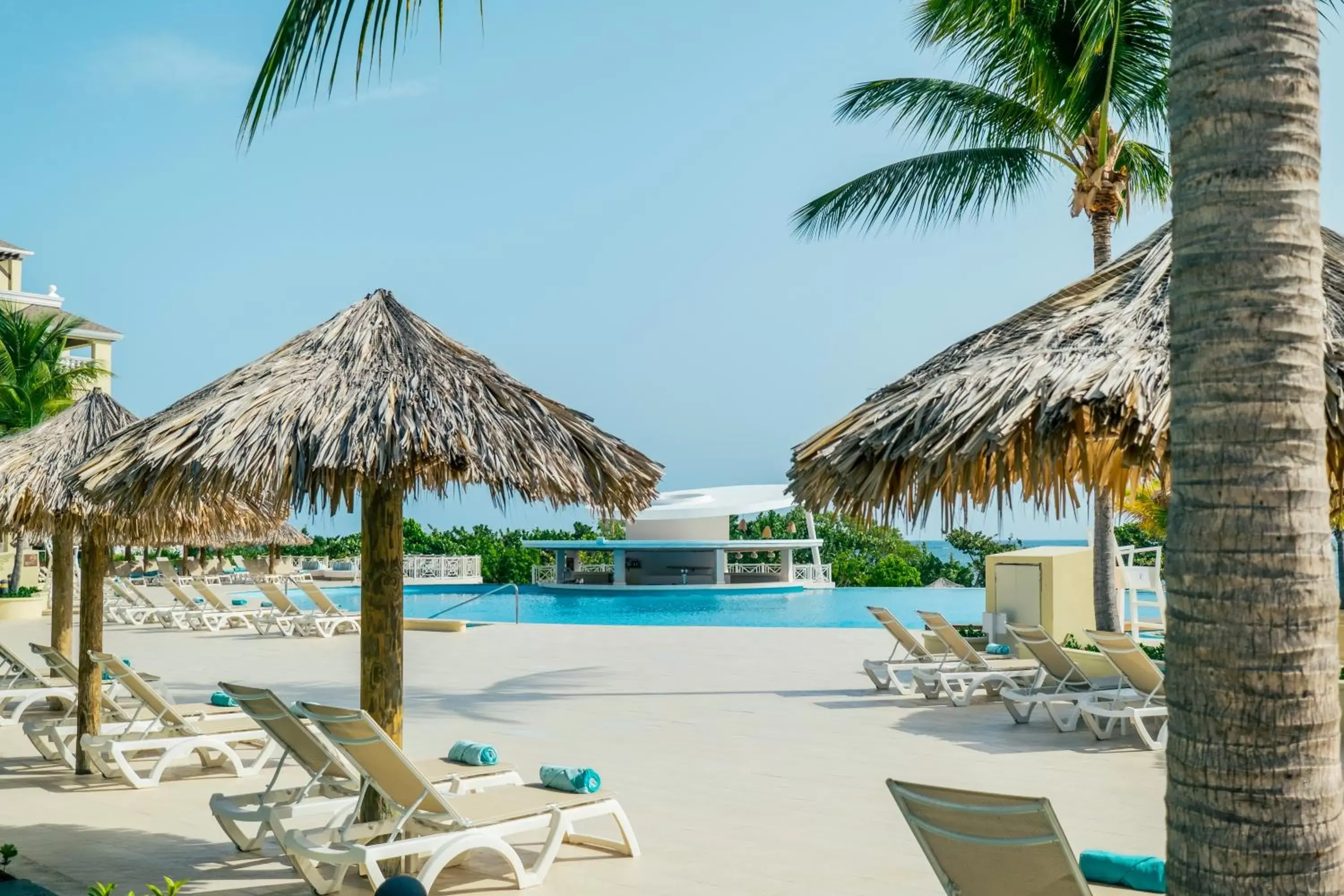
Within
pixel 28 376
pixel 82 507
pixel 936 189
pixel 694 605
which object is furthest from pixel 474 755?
pixel 28 376

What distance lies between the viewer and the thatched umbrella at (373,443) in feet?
17.6

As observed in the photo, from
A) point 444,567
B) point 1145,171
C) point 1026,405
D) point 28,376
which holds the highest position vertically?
point 1145,171

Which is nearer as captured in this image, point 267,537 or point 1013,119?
point 267,537

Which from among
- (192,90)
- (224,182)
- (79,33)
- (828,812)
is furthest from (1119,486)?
(224,182)

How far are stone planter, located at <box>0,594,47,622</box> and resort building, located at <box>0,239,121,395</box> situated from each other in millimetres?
11730

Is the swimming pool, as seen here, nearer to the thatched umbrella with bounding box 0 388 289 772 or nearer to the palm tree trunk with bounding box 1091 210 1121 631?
the palm tree trunk with bounding box 1091 210 1121 631

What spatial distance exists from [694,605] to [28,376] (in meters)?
16.2

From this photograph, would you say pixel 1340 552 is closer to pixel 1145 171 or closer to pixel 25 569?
pixel 1145 171

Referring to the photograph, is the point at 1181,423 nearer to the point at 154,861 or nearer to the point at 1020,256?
the point at 154,861

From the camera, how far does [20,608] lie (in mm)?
23938

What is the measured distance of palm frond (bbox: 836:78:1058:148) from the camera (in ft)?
46.8

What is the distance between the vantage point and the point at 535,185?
60344mm

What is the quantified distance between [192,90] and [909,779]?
9.45 metres

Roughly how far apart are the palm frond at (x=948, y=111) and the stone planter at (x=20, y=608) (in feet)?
60.9
